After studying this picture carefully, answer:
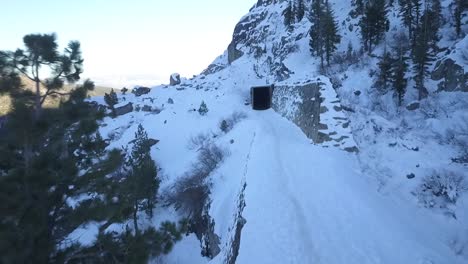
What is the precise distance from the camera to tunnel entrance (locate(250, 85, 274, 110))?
136 ft

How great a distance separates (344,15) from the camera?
186ft

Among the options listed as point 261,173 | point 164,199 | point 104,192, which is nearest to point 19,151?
point 104,192

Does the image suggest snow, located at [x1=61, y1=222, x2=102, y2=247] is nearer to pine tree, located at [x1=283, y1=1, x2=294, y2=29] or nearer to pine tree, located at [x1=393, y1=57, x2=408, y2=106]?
pine tree, located at [x1=393, y1=57, x2=408, y2=106]

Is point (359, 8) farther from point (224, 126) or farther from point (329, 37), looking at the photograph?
point (224, 126)

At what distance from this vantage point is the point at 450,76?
29.2 metres

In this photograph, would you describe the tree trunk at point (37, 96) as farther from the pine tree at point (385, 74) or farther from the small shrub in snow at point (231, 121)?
the pine tree at point (385, 74)

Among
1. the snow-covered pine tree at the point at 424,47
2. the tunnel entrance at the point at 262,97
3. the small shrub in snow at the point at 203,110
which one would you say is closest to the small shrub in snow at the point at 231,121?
the tunnel entrance at the point at 262,97

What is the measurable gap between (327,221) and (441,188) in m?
6.36

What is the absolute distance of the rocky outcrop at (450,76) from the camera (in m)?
27.7

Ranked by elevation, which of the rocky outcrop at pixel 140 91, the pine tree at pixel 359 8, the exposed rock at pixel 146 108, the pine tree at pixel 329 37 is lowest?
the exposed rock at pixel 146 108

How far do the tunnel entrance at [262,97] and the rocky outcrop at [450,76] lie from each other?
17786 millimetres

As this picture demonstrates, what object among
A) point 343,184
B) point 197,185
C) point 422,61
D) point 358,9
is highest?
point 358,9

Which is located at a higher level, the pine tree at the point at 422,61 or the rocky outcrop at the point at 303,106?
the pine tree at the point at 422,61

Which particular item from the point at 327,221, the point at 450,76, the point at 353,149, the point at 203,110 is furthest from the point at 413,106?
the point at 203,110
